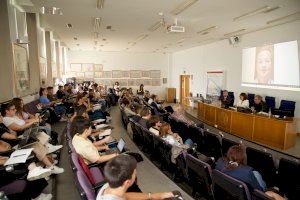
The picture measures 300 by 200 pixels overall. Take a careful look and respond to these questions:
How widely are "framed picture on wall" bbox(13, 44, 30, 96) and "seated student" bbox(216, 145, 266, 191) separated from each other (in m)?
5.35

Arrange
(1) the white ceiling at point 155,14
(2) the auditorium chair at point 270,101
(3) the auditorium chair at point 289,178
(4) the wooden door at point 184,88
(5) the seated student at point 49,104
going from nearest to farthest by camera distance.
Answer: (3) the auditorium chair at point 289,178 → (1) the white ceiling at point 155,14 → (5) the seated student at point 49,104 → (2) the auditorium chair at point 270,101 → (4) the wooden door at point 184,88

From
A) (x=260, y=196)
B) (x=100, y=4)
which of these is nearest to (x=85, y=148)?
(x=260, y=196)

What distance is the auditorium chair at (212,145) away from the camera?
425 cm

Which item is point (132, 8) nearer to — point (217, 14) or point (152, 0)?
point (152, 0)

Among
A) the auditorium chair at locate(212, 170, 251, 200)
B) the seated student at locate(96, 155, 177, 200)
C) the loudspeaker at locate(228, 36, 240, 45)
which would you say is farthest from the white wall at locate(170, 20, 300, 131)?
the seated student at locate(96, 155, 177, 200)

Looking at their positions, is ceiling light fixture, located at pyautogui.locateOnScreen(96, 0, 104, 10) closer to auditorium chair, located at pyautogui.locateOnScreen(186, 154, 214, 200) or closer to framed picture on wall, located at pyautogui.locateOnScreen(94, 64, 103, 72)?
auditorium chair, located at pyautogui.locateOnScreen(186, 154, 214, 200)

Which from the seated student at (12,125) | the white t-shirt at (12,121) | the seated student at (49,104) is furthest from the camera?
the seated student at (49,104)

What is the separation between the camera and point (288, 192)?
2.95 metres

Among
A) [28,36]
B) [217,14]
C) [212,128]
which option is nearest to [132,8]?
[217,14]

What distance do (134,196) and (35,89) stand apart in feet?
22.6

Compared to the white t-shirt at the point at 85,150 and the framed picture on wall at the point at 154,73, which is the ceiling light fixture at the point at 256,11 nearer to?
the white t-shirt at the point at 85,150

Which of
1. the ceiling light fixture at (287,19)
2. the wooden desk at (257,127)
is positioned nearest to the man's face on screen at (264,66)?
the ceiling light fixture at (287,19)

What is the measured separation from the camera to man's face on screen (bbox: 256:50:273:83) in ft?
27.4

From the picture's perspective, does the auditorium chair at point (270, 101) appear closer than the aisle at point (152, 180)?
No
